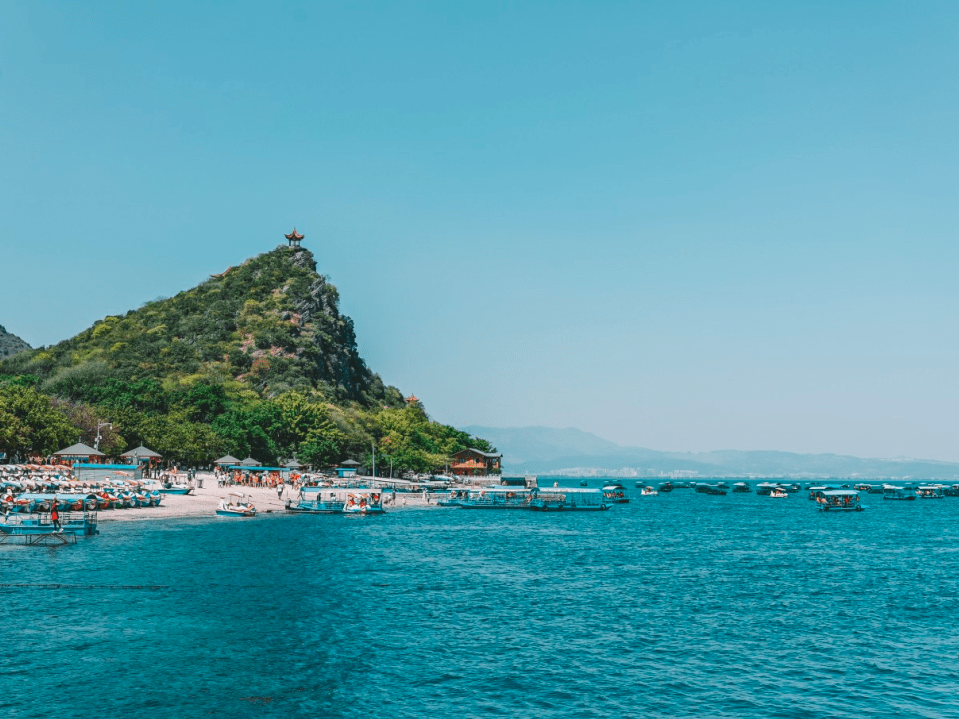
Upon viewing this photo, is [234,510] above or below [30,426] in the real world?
below

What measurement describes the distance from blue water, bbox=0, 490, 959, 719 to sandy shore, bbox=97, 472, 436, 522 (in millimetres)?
10503

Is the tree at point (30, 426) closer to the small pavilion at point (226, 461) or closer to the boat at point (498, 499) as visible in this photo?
the small pavilion at point (226, 461)

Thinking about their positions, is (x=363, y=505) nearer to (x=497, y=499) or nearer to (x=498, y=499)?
(x=497, y=499)

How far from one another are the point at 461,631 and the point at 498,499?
97.4m

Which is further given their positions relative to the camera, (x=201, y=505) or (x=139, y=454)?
(x=139, y=454)

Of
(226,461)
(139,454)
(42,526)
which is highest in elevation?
(139,454)

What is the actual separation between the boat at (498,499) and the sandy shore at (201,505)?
7.50m

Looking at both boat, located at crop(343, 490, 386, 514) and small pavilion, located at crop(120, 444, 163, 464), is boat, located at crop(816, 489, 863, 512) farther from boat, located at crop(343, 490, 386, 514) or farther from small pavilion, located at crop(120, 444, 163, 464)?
small pavilion, located at crop(120, 444, 163, 464)

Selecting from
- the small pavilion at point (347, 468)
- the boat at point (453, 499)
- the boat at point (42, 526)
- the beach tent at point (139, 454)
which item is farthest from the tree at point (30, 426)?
the small pavilion at point (347, 468)

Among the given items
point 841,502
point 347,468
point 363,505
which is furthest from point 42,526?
point 841,502

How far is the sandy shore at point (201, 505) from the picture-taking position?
8006cm

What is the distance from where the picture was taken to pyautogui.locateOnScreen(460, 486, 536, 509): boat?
5000 inches

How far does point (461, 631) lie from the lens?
36969 mm

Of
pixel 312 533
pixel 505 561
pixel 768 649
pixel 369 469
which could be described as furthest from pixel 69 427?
pixel 768 649
